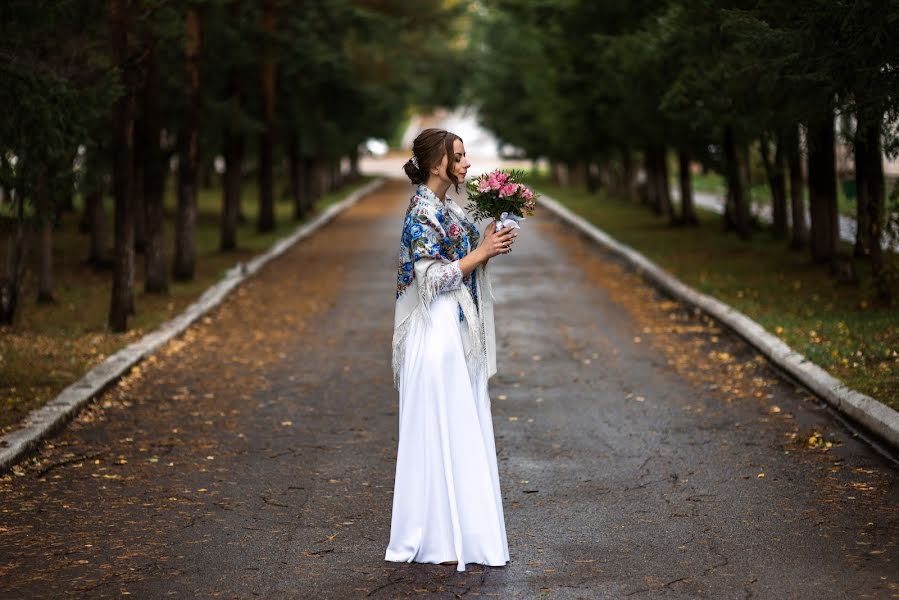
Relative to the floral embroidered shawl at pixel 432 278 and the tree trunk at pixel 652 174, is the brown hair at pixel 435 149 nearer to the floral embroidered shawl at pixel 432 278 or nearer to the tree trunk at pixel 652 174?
the floral embroidered shawl at pixel 432 278

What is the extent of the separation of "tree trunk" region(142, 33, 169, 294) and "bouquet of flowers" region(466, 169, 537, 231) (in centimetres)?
1416

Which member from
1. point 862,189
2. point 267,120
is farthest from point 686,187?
point 862,189

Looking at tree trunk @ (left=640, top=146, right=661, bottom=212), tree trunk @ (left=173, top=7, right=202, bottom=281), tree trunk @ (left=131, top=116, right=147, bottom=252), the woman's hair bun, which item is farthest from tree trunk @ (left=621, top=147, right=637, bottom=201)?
the woman's hair bun

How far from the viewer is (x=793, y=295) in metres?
18.8

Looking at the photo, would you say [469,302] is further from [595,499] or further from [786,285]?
[786,285]

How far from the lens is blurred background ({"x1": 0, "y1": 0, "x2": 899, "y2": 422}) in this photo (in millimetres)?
12391

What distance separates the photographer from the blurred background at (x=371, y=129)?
12.4 metres

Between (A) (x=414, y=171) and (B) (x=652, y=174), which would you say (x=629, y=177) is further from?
(A) (x=414, y=171)

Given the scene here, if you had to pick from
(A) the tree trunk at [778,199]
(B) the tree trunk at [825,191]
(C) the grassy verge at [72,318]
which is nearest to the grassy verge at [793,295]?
(A) the tree trunk at [778,199]

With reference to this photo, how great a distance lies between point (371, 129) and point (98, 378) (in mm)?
32591

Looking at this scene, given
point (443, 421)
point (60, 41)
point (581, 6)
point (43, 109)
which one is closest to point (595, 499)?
point (443, 421)

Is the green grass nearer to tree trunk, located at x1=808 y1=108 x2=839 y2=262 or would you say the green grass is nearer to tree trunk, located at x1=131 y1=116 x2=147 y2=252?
tree trunk, located at x1=808 y1=108 x2=839 y2=262

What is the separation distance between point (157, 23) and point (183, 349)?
489 centimetres

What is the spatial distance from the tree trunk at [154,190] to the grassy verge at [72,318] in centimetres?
28
